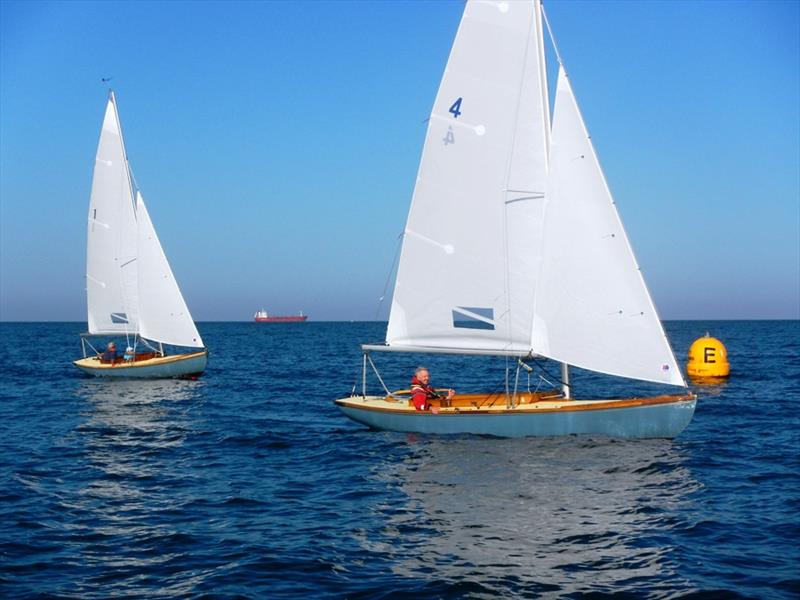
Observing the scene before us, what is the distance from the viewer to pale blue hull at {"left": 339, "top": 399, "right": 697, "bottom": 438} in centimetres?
1708

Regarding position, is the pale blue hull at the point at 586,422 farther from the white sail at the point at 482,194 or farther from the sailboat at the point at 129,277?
the sailboat at the point at 129,277

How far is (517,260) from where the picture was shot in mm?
18531

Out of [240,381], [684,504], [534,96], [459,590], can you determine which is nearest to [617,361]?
[684,504]

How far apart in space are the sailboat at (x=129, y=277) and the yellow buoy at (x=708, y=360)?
22.3 meters

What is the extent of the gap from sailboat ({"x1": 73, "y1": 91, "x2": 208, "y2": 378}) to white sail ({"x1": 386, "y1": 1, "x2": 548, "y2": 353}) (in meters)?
18.1

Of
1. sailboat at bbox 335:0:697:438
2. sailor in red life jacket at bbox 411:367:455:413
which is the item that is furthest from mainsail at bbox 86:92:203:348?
sailor in red life jacket at bbox 411:367:455:413

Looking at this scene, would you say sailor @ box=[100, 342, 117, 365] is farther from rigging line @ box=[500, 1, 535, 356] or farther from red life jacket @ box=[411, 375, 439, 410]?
rigging line @ box=[500, 1, 535, 356]

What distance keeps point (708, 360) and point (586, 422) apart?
20.4m

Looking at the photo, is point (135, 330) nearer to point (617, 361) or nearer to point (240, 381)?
point (240, 381)

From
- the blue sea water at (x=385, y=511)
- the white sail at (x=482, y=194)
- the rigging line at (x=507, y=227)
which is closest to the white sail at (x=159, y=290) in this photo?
the blue sea water at (x=385, y=511)

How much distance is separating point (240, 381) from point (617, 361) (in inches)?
926

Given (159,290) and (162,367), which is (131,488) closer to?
(162,367)

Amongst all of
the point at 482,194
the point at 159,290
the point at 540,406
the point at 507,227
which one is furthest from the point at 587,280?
the point at 159,290

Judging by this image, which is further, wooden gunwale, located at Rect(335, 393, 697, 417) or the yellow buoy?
the yellow buoy
